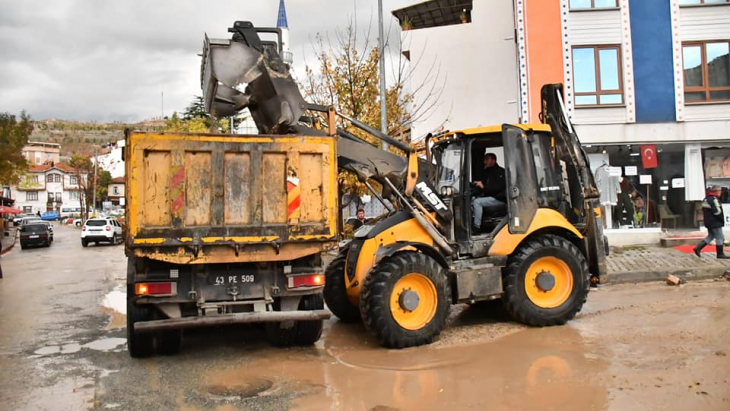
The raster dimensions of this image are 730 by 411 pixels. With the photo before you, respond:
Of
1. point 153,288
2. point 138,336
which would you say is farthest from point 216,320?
point 138,336

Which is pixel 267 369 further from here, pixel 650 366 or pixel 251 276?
pixel 650 366

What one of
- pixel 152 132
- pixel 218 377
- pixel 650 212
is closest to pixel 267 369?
pixel 218 377

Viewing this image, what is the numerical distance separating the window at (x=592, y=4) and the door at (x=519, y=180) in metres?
11.9

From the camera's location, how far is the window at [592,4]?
1835cm

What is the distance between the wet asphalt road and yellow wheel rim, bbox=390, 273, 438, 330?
353mm

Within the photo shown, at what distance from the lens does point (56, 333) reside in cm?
919

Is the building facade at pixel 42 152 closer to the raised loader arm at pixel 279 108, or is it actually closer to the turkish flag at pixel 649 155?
the turkish flag at pixel 649 155

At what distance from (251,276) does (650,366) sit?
428cm

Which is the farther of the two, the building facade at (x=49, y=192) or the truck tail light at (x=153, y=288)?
the building facade at (x=49, y=192)

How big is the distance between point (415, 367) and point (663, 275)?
25.7 ft

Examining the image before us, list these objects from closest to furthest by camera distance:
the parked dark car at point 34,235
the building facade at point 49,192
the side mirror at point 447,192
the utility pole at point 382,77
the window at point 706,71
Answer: the side mirror at point 447,192 < the utility pole at point 382,77 < the window at point 706,71 < the parked dark car at point 34,235 < the building facade at point 49,192

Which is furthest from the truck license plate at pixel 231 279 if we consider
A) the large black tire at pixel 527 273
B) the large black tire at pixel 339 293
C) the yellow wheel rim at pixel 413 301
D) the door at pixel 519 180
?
the door at pixel 519 180

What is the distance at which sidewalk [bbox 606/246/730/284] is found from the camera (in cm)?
1232

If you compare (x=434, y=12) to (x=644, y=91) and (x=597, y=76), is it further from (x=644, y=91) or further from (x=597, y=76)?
(x=644, y=91)
